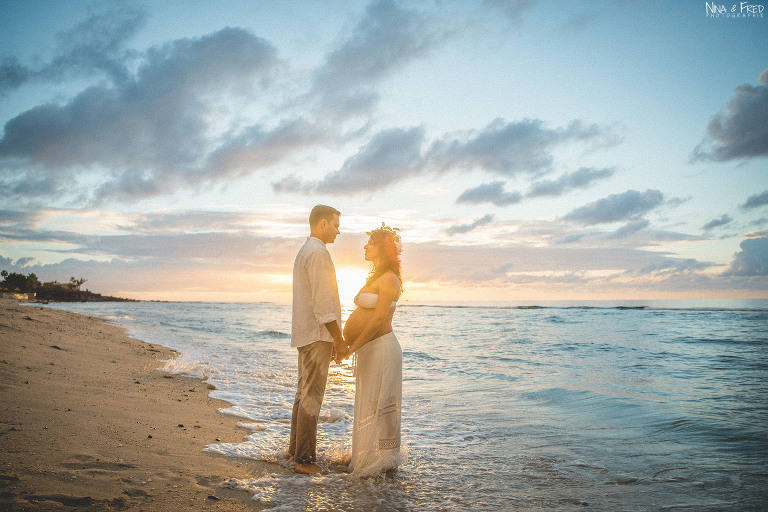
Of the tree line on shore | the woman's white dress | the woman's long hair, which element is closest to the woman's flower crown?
the woman's long hair

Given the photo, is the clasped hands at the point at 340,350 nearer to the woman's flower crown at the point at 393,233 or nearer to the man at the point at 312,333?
the man at the point at 312,333

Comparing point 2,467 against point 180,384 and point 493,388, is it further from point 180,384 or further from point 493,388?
point 493,388

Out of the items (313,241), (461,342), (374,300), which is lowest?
(461,342)

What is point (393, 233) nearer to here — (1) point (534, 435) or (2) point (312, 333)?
(2) point (312, 333)

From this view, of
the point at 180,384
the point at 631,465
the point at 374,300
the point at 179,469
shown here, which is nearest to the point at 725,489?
the point at 631,465

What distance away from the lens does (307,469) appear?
4.48 metres

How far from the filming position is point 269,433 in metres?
6.02

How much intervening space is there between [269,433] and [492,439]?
313 cm

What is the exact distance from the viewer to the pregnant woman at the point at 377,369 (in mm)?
4551

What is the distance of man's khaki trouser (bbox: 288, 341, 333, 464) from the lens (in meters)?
4.56

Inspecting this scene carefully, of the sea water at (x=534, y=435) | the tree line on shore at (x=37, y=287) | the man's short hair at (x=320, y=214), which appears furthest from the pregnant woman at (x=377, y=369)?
the tree line on shore at (x=37, y=287)

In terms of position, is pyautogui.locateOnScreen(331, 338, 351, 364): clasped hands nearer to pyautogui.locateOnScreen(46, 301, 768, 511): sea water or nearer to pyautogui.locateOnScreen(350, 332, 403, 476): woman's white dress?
pyautogui.locateOnScreen(350, 332, 403, 476): woman's white dress

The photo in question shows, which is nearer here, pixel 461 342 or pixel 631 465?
pixel 631 465

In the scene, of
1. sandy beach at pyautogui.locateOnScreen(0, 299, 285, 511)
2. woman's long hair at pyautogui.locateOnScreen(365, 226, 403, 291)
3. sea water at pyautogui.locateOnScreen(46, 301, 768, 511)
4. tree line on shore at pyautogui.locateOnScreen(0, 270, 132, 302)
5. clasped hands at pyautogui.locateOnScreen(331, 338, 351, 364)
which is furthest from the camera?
tree line on shore at pyautogui.locateOnScreen(0, 270, 132, 302)
